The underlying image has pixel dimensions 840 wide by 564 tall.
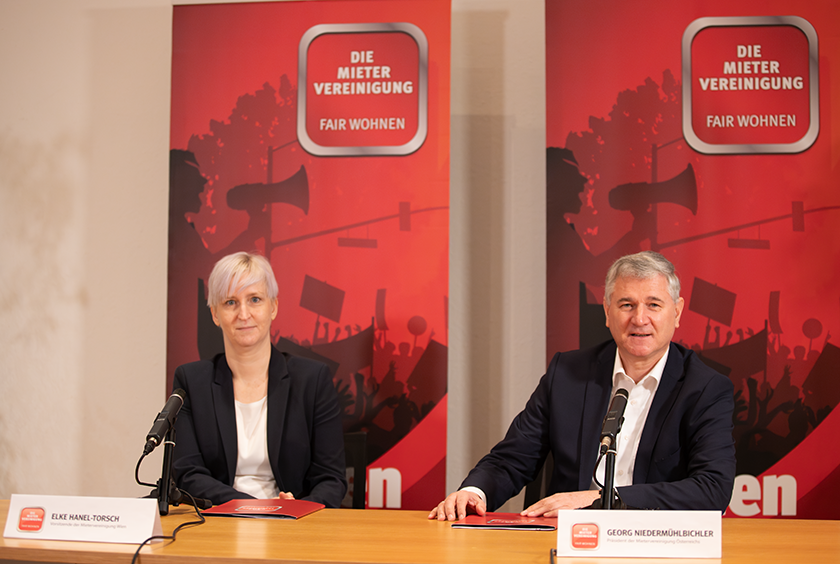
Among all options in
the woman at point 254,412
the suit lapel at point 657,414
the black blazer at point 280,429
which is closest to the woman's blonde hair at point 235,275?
the woman at point 254,412

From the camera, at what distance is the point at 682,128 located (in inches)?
116

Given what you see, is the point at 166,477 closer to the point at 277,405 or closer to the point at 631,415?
the point at 277,405

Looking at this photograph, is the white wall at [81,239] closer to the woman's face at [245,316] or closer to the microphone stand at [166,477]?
the woman's face at [245,316]

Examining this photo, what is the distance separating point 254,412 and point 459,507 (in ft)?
3.28

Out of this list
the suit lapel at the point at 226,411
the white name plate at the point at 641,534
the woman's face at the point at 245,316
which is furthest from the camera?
the woman's face at the point at 245,316

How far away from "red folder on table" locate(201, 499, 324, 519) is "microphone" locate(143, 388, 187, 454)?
31cm

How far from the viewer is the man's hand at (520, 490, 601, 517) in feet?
6.16

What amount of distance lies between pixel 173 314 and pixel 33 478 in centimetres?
139

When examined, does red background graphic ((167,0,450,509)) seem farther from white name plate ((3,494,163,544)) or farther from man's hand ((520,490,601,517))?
white name plate ((3,494,163,544))

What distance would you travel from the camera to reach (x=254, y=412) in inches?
102

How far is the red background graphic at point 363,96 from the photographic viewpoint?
3.09m

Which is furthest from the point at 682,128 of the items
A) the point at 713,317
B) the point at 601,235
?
the point at 713,317

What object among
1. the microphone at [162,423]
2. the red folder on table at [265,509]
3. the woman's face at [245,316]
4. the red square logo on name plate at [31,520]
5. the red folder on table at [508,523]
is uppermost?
the woman's face at [245,316]

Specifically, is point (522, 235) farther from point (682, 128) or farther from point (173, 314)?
point (173, 314)
